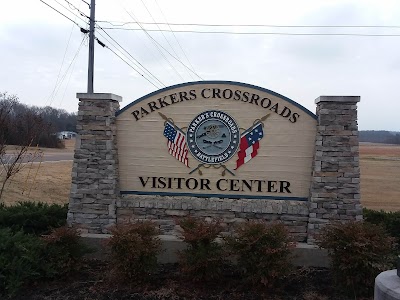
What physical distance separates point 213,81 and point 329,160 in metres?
2.06

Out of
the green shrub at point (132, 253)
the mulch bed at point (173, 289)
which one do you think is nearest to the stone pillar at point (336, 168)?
the mulch bed at point (173, 289)

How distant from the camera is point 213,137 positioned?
7.02m

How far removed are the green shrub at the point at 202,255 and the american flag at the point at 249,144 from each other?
1.68 meters

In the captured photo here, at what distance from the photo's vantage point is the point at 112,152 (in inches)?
279

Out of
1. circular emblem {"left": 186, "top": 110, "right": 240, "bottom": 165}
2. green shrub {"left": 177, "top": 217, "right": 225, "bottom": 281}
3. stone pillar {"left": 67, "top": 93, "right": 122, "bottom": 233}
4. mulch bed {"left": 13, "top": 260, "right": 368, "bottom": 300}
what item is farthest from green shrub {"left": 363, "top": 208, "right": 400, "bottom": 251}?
stone pillar {"left": 67, "top": 93, "right": 122, "bottom": 233}

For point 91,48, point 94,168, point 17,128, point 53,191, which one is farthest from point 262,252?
point 53,191

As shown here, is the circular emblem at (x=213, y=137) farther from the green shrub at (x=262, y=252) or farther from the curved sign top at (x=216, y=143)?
the green shrub at (x=262, y=252)

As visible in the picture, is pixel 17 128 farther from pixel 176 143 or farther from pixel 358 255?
pixel 358 255

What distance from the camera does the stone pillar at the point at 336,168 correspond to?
6.59 metres

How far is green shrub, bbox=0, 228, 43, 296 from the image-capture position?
5.23 m

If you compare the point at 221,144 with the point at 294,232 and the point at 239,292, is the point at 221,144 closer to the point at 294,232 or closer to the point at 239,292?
the point at 294,232

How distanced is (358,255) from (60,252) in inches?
136

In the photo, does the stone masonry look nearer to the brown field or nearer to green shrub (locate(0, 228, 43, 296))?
green shrub (locate(0, 228, 43, 296))

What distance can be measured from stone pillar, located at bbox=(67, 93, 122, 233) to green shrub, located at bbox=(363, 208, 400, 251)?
401 centimetres
